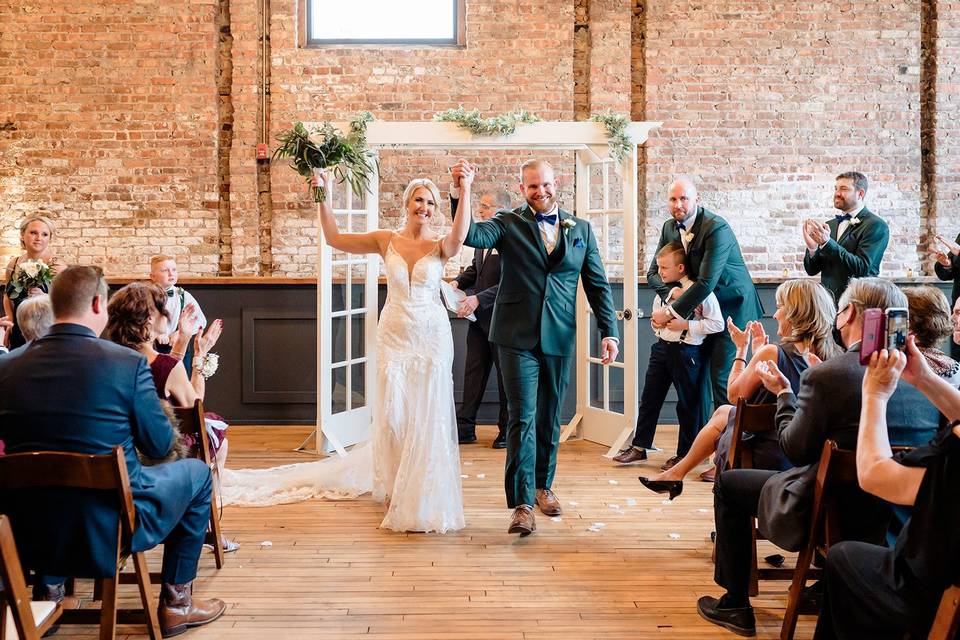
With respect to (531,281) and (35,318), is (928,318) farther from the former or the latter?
(35,318)

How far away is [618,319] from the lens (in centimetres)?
719

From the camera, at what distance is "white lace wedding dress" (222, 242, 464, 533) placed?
4.60 m

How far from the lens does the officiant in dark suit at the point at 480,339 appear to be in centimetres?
697

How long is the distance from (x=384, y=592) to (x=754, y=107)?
612cm

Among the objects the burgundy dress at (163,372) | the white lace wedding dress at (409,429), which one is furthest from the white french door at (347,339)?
the burgundy dress at (163,372)

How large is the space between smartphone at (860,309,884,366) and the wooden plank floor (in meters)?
1.42

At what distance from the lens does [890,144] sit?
26.9 ft

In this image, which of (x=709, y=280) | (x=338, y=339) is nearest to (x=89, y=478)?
(x=709, y=280)

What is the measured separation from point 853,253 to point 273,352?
15.2 ft

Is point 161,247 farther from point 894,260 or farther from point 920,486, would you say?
A: point 920,486

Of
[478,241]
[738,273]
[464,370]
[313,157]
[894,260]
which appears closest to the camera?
[478,241]

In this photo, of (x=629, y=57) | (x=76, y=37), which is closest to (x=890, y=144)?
(x=629, y=57)

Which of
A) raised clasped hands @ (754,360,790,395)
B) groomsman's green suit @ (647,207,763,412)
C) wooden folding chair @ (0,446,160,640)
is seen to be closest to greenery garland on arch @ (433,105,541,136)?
groomsman's green suit @ (647,207,763,412)

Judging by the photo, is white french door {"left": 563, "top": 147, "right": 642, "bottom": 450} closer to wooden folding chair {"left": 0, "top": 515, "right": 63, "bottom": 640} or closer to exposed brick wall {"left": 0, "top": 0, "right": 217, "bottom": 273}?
exposed brick wall {"left": 0, "top": 0, "right": 217, "bottom": 273}
